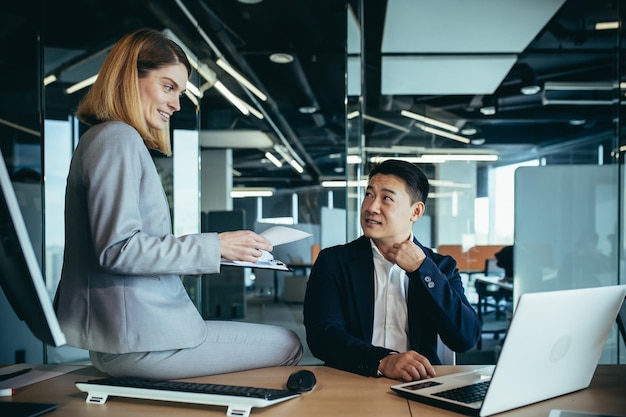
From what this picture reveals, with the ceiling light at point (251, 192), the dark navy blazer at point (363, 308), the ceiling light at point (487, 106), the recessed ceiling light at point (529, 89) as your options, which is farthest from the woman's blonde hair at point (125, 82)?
the recessed ceiling light at point (529, 89)

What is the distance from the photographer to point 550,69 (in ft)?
15.2

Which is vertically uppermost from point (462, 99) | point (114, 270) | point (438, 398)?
point (462, 99)

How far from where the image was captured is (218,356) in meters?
1.49

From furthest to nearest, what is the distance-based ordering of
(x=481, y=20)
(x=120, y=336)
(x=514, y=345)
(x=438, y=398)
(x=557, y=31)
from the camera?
1. (x=557, y=31)
2. (x=481, y=20)
3. (x=120, y=336)
4. (x=438, y=398)
5. (x=514, y=345)

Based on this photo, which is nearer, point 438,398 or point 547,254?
point 438,398

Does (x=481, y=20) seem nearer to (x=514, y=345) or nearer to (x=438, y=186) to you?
(x=438, y=186)

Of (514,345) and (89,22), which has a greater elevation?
(89,22)

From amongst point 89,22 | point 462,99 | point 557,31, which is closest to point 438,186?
point 462,99

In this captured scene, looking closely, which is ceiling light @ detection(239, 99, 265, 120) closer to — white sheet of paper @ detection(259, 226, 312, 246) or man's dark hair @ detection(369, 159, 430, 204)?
man's dark hair @ detection(369, 159, 430, 204)

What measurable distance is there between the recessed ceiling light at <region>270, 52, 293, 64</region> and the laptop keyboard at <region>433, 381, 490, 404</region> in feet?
12.3

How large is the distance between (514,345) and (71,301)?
41.1 inches

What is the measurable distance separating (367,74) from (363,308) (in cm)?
293

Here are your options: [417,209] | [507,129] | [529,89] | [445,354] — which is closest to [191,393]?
[445,354]

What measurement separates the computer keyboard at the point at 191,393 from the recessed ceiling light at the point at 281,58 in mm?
3707
